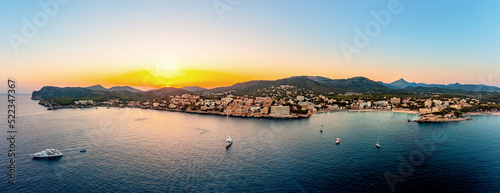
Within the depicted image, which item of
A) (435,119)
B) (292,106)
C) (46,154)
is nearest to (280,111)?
(292,106)

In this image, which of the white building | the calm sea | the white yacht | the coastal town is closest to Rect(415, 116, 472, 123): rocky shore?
the coastal town

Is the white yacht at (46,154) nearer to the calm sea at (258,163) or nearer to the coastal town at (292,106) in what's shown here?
the calm sea at (258,163)

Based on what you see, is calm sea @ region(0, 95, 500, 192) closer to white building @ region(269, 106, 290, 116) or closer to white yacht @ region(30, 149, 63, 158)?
white yacht @ region(30, 149, 63, 158)

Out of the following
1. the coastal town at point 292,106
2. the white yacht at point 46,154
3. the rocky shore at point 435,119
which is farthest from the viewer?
the coastal town at point 292,106

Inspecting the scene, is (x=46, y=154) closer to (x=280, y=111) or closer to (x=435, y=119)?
(x=280, y=111)

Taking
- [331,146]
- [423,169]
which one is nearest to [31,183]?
[331,146]

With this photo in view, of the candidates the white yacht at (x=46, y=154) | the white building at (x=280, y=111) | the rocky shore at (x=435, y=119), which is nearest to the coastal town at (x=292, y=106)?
the white building at (x=280, y=111)

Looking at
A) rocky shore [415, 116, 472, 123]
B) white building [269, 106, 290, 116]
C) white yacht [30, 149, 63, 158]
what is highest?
white building [269, 106, 290, 116]

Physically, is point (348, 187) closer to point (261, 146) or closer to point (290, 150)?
point (290, 150)
